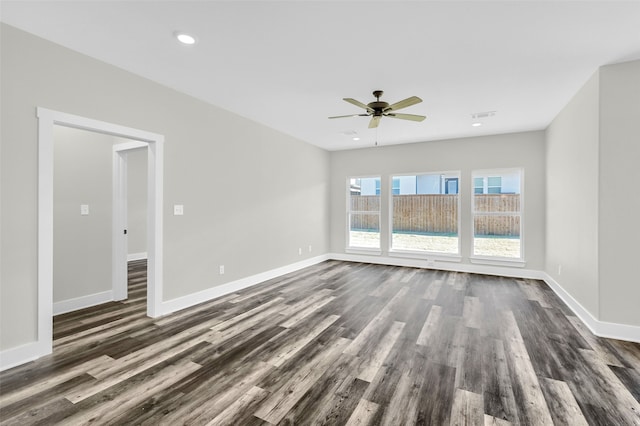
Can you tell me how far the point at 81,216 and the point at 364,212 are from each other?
5461mm

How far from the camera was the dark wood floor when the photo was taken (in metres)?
1.84

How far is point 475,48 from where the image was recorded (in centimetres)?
265

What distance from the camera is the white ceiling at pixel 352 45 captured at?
216cm

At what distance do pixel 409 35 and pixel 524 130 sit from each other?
429 cm

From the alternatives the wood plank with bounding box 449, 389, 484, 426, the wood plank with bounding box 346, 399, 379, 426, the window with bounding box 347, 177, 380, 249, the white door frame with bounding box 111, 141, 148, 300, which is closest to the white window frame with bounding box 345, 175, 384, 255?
the window with bounding box 347, 177, 380, 249

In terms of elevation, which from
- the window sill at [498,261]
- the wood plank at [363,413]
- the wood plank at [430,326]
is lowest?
the wood plank at [363,413]

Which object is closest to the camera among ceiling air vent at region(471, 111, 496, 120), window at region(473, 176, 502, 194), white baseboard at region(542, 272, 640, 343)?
white baseboard at region(542, 272, 640, 343)

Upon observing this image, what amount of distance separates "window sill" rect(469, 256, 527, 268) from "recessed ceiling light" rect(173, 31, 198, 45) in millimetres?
5989

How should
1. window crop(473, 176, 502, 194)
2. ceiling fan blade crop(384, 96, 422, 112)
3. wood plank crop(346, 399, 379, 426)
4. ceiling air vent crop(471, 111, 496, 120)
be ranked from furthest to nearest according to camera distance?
window crop(473, 176, 502, 194) → ceiling air vent crop(471, 111, 496, 120) → ceiling fan blade crop(384, 96, 422, 112) → wood plank crop(346, 399, 379, 426)

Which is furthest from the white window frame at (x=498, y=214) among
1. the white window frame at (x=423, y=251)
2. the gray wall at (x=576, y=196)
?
the gray wall at (x=576, y=196)

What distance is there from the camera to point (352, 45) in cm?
262

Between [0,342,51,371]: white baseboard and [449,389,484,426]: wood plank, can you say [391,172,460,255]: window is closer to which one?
[449,389,484,426]: wood plank

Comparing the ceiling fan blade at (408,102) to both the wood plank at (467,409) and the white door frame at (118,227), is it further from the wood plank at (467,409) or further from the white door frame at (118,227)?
the white door frame at (118,227)

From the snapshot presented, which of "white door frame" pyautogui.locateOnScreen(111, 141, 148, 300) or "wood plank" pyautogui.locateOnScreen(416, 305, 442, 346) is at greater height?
"white door frame" pyautogui.locateOnScreen(111, 141, 148, 300)
